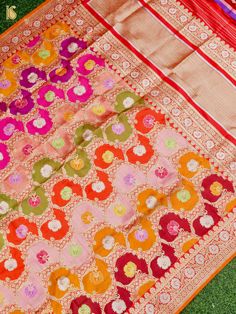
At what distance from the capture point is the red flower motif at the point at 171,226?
4.29 ft

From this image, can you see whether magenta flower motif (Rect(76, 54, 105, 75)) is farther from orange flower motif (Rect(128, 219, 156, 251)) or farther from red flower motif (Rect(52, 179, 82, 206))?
orange flower motif (Rect(128, 219, 156, 251))

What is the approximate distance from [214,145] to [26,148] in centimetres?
60

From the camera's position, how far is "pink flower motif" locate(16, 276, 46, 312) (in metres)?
1.26

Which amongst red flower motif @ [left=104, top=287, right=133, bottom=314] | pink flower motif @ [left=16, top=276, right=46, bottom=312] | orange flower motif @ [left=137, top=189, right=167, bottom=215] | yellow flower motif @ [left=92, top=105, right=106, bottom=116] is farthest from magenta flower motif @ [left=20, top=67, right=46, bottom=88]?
red flower motif @ [left=104, top=287, right=133, bottom=314]

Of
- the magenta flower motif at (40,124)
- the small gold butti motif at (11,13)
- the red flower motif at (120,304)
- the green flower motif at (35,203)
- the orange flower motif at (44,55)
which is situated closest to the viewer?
the red flower motif at (120,304)

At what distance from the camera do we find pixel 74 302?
1.26 metres

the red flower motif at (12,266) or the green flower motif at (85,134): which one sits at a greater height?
the green flower motif at (85,134)

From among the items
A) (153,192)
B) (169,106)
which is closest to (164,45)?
(169,106)

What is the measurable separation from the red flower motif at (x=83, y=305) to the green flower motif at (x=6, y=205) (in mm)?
335

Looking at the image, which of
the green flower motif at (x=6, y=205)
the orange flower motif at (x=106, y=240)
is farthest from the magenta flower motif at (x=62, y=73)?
the orange flower motif at (x=106, y=240)

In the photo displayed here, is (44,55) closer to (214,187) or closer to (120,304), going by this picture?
(214,187)

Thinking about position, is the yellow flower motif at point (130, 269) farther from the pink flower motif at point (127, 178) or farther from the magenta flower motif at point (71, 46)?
the magenta flower motif at point (71, 46)

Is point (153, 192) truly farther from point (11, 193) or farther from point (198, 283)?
point (11, 193)

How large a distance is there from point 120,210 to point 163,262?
7.8 inches
